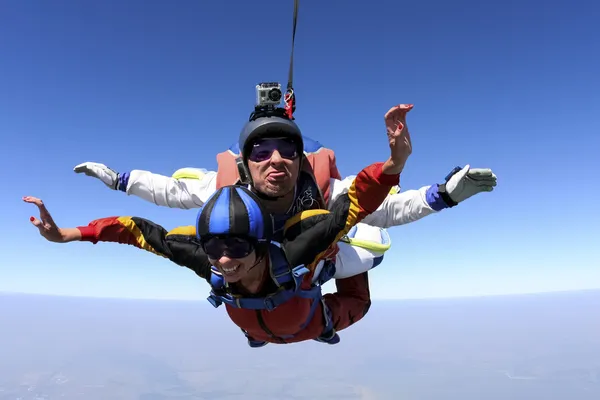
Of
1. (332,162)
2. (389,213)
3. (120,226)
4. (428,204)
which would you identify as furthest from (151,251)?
(428,204)

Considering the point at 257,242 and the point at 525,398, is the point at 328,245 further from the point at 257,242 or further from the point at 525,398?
the point at 525,398

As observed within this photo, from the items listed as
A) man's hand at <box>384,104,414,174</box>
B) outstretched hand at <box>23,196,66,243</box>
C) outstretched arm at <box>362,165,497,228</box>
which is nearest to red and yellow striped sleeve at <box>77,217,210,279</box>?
outstretched hand at <box>23,196,66,243</box>

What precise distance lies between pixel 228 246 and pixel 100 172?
1.57 m

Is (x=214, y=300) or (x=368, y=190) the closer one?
(x=368, y=190)

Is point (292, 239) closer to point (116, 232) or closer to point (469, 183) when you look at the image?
point (469, 183)

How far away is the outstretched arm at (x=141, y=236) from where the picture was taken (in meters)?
2.28

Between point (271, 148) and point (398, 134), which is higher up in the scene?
point (271, 148)

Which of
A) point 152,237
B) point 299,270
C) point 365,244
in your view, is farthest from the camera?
point 365,244

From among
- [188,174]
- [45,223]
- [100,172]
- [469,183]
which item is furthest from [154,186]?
[469,183]

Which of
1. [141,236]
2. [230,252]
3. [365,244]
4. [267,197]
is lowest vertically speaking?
[230,252]

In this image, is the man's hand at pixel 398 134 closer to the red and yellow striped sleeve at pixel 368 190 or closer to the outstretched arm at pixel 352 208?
the outstretched arm at pixel 352 208

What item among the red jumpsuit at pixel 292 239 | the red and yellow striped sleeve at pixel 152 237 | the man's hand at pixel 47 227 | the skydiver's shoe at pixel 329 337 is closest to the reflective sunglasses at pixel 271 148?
the red jumpsuit at pixel 292 239

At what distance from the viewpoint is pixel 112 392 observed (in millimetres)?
172750

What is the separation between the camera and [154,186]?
9.34 ft
